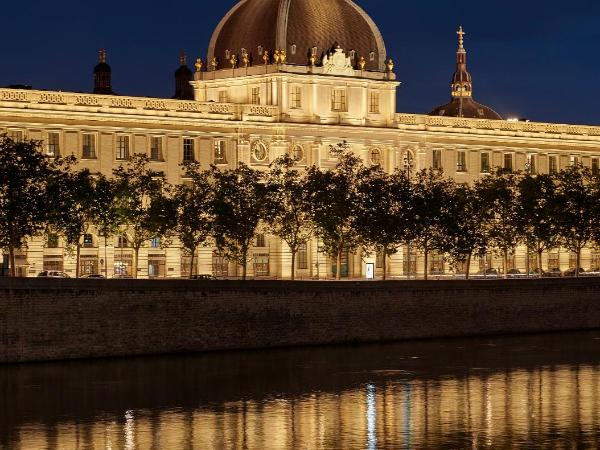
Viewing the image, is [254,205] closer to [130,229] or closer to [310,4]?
[130,229]

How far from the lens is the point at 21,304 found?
Answer: 96.0 metres

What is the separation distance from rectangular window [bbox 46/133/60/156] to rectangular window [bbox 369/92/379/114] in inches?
1264

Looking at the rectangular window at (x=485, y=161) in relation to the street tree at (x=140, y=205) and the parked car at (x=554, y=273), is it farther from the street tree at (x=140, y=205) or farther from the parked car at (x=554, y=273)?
the street tree at (x=140, y=205)

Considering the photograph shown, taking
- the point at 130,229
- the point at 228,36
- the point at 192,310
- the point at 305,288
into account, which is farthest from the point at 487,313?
the point at 228,36

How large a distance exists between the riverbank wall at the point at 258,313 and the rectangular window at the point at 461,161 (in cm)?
5022

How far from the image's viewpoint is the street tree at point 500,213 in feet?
475

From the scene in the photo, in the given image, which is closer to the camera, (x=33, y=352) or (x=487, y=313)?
(x=33, y=352)

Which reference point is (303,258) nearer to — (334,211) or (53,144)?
(334,211)

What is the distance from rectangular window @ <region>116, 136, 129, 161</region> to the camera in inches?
5901

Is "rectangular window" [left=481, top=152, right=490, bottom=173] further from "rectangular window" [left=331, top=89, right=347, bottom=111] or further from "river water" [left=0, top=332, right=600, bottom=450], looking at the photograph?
"river water" [left=0, top=332, right=600, bottom=450]

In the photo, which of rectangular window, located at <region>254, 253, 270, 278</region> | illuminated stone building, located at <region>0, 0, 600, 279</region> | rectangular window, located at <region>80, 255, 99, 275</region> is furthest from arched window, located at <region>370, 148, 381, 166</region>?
rectangular window, located at <region>80, 255, 99, 275</region>

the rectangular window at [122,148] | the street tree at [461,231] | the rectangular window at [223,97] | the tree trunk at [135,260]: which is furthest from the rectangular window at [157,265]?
the street tree at [461,231]

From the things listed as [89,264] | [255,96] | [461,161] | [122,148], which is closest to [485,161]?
[461,161]

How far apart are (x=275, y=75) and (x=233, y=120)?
5.79 m
